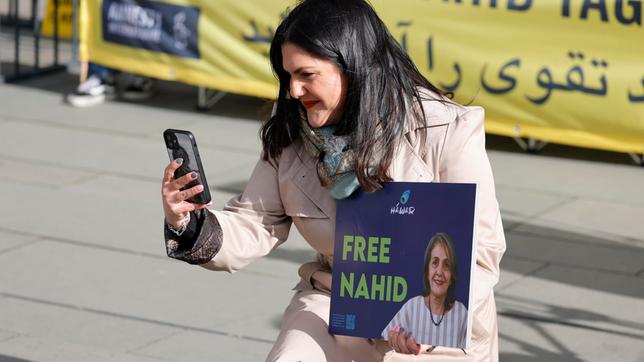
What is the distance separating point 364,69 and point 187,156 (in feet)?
1.77

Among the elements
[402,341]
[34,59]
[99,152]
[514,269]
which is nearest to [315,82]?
[402,341]

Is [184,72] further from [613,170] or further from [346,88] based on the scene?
[346,88]

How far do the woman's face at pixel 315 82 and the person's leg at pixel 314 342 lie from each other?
1.88ft

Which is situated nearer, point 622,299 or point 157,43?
point 622,299

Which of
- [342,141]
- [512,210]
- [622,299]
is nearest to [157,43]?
[512,210]

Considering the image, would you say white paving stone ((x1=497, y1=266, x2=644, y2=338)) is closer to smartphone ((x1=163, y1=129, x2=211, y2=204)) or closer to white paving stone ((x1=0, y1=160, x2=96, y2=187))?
smartphone ((x1=163, y1=129, x2=211, y2=204))

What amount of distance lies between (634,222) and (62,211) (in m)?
3.44

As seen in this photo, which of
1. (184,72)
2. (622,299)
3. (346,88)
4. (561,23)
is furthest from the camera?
(184,72)

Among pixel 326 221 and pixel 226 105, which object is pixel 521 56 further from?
pixel 326 221

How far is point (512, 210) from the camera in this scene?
7785mm

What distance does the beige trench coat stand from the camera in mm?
3475

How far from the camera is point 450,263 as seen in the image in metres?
3.30

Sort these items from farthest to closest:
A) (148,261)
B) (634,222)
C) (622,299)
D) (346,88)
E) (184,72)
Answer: (184,72), (634,222), (148,261), (622,299), (346,88)

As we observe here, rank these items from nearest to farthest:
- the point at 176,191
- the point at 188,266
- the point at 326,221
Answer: the point at 176,191 → the point at 326,221 → the point at 188,266
